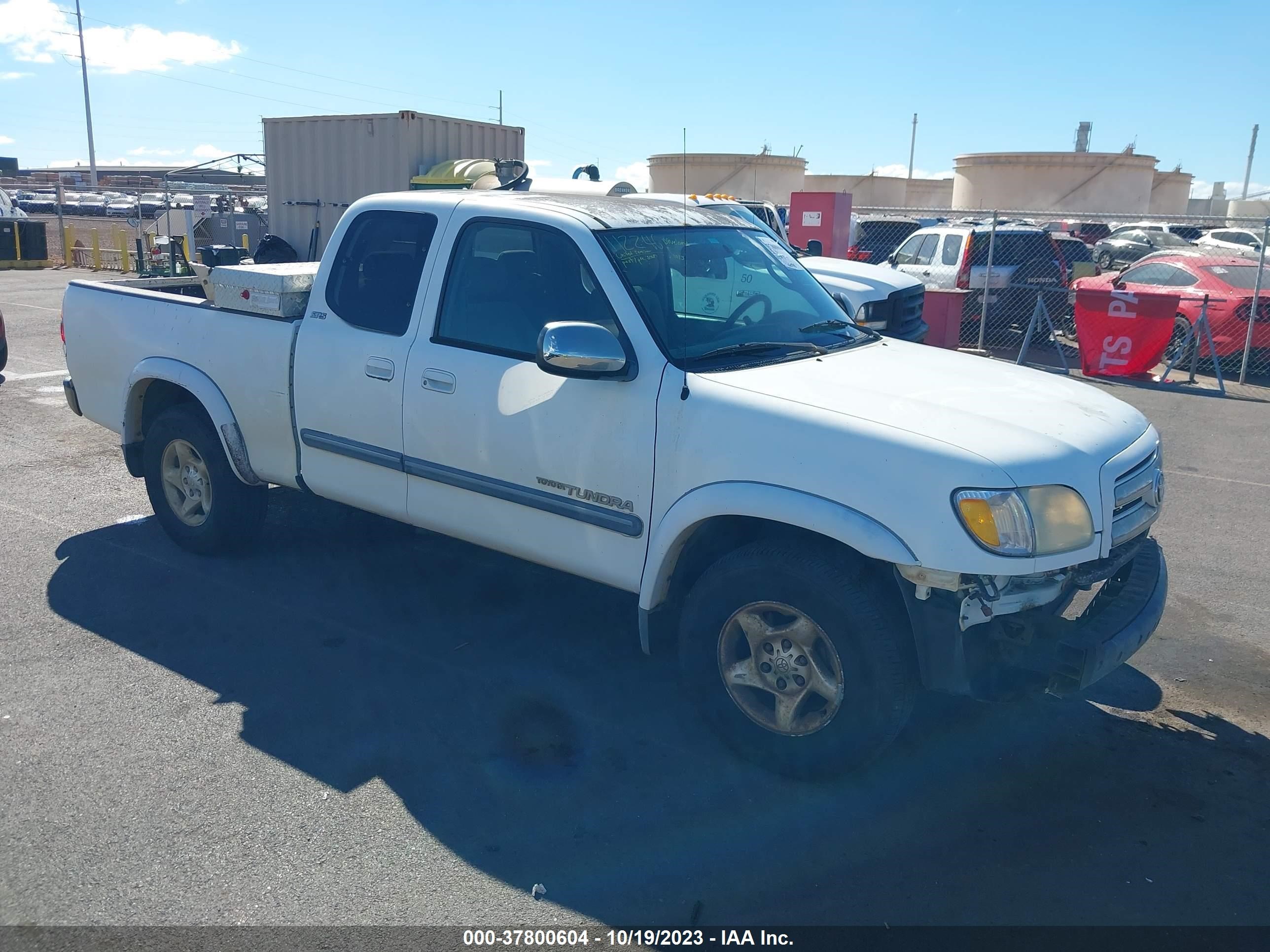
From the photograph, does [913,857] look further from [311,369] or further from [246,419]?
[246,419]

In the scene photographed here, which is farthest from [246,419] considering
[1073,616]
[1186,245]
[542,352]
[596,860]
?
[1186,245]

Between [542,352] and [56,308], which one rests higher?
[542,352]

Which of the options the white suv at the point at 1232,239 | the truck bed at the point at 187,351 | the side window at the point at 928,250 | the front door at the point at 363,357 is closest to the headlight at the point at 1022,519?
the front door at the point at 363,357

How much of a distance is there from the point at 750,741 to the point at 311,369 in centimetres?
274

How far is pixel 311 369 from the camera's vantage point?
5.00m

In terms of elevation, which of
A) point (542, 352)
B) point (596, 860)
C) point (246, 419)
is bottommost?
point (596, 860)

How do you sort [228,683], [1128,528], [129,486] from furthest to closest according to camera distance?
1. [129,486]
2. [228,683]
3. [1128,528]

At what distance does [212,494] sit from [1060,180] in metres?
49.1

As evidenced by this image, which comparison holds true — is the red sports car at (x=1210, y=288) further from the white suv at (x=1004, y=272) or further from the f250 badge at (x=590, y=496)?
the f250 badge at (x=590, y=496)

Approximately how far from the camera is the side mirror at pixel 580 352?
3814 millimetres

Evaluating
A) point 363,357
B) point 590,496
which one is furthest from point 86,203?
point 590,496

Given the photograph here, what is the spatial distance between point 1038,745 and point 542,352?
2.55m

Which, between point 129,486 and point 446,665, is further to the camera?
point 129,486

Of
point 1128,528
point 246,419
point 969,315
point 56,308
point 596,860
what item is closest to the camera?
point 596,860
